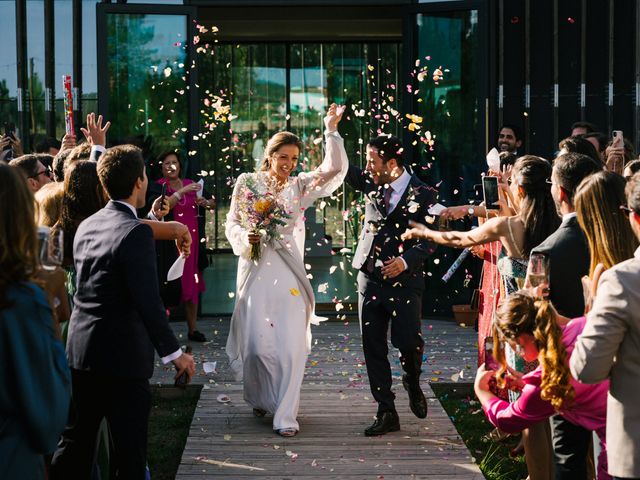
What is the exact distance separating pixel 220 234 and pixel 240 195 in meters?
8.71

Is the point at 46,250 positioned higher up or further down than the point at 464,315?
higher up

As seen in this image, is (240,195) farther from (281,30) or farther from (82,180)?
(281,30)

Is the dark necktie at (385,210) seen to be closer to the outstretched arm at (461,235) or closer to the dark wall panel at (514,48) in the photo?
the outstretched arm at (461,235)

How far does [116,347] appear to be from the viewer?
442cm

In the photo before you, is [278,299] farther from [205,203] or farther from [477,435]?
[205,203]

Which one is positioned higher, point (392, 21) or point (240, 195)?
point (392, 21)

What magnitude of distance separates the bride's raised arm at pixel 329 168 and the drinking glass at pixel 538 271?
102 inches

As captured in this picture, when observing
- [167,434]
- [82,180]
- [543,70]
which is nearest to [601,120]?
[543,70]

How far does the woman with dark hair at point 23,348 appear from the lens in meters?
2.88

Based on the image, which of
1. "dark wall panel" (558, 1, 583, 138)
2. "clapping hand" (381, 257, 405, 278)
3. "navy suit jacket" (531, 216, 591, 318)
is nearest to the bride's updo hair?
"clapping hand" (381, 257, 405, 278)

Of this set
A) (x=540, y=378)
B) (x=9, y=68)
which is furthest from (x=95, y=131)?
(x=9, y=68)

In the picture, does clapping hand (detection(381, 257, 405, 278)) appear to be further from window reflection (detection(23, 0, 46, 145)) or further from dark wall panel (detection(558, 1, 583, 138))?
window reflection (detection(23, 0, 46, 145))

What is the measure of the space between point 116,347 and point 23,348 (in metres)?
1.52

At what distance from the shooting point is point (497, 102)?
10.7m
